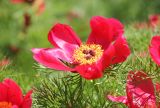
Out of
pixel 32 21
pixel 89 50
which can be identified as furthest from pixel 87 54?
pixel 32 21

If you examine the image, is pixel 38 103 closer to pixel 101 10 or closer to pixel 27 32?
pixel 27 32

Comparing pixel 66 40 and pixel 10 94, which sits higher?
pixel 66 40

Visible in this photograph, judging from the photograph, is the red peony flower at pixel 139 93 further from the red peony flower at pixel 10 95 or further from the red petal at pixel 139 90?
the red peony flower at pixel 10 95

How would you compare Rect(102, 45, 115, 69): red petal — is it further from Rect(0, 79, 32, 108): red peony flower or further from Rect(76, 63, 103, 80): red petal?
Rect(0, 79, 32, 108): red peony flower

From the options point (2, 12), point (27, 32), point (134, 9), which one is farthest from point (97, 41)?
point (134, 9)

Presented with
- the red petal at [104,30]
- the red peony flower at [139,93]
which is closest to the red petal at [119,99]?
the red peony flower at [139,93]

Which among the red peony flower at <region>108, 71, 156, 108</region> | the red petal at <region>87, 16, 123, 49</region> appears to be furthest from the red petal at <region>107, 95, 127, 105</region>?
the red petal at <region>87, 16, 123, 49</region>

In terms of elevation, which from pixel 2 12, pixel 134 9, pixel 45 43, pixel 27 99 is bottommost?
pixel 27 99
